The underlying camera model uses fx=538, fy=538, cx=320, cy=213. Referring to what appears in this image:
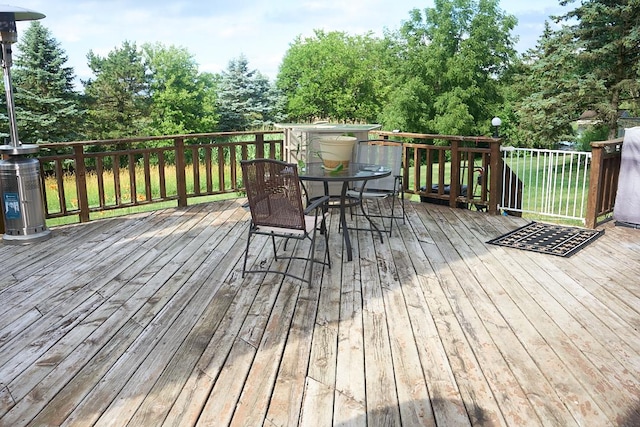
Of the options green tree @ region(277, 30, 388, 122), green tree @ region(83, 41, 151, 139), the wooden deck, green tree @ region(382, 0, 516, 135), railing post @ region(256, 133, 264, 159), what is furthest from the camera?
green tree @ region(277, 30, 388, 122)

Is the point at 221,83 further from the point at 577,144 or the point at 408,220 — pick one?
the point at 408,220

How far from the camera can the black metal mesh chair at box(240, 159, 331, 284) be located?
12.2 feet

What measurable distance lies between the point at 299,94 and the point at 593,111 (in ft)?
60.9

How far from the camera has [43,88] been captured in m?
18.2

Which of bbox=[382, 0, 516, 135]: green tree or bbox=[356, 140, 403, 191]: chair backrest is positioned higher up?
bbox=[382, 0, 516, 135]: green tree

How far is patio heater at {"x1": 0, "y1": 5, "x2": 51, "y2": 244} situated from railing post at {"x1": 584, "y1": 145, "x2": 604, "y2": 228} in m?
5.53

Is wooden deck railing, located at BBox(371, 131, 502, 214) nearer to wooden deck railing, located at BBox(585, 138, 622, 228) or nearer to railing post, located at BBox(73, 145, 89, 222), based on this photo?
wooden deck railing, located at BBox(585, 138, 622, 228)

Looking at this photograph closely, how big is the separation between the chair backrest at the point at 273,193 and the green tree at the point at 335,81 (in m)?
25.9

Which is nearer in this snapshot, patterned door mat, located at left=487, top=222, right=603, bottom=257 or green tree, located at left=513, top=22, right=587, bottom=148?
patterned door mat, located at left=487, top=222, right=603, bottom=257

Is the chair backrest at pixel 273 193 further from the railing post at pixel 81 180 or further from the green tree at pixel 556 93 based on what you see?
the green tree at pixel 556 93

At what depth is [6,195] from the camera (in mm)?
5098

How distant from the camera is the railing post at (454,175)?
258 inches

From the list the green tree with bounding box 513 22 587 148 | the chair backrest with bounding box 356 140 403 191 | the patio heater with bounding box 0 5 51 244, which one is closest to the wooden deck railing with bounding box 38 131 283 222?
the patio heater with bounding box 0 5 51 244

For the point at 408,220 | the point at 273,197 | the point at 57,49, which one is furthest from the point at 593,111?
the point at 57,49
